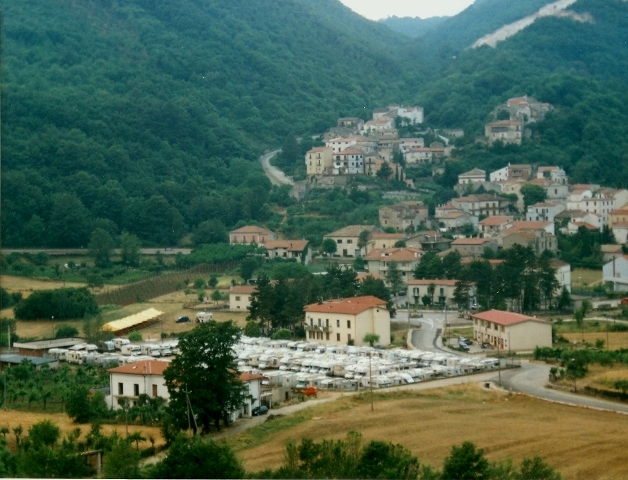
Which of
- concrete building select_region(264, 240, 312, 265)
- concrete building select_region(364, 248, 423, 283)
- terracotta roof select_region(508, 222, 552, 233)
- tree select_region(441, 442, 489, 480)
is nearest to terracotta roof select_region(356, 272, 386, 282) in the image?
concrete building select_region(364, 248, 423, 283)

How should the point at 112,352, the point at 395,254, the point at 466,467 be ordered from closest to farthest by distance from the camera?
the point at 466,467 < the point at 112,352 < the point at 395,254

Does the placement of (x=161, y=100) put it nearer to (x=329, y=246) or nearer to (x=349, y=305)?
(x=329, y=246)

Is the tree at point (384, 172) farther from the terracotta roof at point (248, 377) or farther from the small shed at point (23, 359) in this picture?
the terracotta roof at point (248, 377)

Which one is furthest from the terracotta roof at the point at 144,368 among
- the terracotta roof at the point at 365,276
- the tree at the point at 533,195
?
the tree at the point at 533,195

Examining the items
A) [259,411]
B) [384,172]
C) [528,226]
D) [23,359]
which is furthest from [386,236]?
[259,411]

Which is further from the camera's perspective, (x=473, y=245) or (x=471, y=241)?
(x=471, y=241)

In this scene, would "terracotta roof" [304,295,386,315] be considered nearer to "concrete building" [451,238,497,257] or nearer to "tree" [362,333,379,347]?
"tree" [362,333,379,347]
